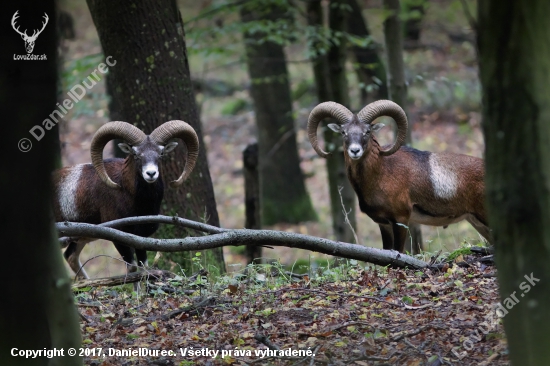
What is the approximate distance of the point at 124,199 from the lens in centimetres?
960

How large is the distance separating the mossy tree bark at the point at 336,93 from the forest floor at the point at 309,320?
600 cm

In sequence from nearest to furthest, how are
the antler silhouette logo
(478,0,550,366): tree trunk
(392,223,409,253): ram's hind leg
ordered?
(478,0,550,366): tree trunk
the antler silhouette logo
(392,223,409,253): ram's hind leg

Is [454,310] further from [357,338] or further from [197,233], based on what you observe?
[197,233]

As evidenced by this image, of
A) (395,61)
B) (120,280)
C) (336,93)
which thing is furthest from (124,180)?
(336,93)

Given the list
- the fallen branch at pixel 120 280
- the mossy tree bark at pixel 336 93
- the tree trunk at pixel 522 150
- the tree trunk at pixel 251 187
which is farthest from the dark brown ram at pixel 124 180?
the tree trunk at pixel 522 150

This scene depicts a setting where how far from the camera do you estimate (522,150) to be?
3615mm

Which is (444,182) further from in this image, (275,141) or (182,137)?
(275,141)

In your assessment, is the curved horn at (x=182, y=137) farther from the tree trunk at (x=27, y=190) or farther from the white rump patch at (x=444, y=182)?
the tree trunk at (x=27, y=190)

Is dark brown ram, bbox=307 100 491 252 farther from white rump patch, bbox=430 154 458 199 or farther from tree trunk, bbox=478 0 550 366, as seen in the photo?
tree trunk, bbox=478 0 550 366

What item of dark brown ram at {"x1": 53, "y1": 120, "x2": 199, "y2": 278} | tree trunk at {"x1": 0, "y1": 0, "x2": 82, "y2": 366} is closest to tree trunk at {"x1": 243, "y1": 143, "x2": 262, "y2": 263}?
dark brown ram at {"x1": 53, "y1": 120, "x2": 199, "y2": 278}

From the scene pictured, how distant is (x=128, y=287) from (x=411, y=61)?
21001 mm

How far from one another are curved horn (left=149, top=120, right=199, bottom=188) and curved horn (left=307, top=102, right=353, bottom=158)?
191 centimetres

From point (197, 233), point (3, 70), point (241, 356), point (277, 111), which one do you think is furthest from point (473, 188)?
point (277, 111)

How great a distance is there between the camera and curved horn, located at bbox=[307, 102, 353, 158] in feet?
32.7
